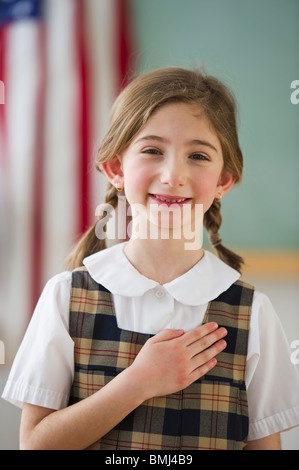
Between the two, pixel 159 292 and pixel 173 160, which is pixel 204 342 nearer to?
pixel 159 292

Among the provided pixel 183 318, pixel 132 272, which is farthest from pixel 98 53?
pixel 183 318

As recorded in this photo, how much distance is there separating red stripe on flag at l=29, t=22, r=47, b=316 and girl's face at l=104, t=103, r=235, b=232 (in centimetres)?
50

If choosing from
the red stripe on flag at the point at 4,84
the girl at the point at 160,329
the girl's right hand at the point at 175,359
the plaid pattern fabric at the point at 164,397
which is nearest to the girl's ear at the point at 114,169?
the girl at the point at 160,329

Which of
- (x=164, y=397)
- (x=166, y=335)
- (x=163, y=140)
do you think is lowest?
(x=164, y=397)

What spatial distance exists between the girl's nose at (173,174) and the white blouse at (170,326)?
193 millimetres

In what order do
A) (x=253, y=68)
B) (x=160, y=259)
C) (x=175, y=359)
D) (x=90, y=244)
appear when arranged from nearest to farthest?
(x=175, y=359)
(x=160, y=259)
(x=90, y=244)
(x=253, y=68)

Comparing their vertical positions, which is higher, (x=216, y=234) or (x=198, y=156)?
(x=198, y=156)

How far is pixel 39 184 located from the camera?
138 cm

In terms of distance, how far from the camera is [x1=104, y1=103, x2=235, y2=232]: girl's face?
0.91 meters

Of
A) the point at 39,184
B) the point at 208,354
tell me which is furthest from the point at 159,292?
the point at 39,184

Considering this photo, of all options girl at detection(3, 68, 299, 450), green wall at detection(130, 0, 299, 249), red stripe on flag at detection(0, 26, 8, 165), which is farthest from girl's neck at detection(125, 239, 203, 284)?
red stripe on flag at detection(0, 26, 8, 165)

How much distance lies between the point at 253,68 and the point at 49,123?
1.94 ft

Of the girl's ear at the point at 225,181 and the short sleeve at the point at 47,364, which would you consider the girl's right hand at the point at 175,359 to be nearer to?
the short sleeve at the point at 47,364

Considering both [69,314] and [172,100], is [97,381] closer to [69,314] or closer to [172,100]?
[69,314]
